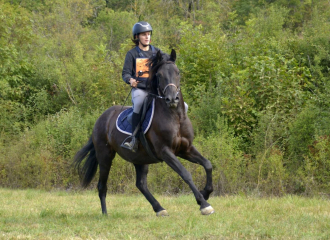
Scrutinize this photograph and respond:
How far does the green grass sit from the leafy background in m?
2.73

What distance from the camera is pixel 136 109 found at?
25.7 feet

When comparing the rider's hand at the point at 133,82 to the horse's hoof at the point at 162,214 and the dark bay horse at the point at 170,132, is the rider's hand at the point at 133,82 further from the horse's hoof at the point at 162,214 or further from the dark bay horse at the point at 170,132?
the horse's hoof at the point at 162,214

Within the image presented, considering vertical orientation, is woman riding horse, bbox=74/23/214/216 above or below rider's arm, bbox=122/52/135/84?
below

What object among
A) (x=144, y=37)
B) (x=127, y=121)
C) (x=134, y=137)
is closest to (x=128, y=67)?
(x=144, y=37)

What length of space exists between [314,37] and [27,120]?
12.5 metres

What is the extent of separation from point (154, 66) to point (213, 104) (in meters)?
6.81

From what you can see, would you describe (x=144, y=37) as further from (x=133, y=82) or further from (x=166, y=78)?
(x=166, y=78)

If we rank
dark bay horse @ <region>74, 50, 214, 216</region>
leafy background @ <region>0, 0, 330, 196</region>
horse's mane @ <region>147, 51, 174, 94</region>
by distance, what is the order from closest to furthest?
dark bay horse @ <region>74, 50, 214, 216</region>, horse's mane @ <region>147, 51, 174, 94</region>, leafy background @ <region>0, 0, 330, 196</region>

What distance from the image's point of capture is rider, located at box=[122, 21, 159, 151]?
25.8 feet

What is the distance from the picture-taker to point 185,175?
23.3ft

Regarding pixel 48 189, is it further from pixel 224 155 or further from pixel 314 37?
pixel 314 37

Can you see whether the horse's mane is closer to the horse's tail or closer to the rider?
the rider

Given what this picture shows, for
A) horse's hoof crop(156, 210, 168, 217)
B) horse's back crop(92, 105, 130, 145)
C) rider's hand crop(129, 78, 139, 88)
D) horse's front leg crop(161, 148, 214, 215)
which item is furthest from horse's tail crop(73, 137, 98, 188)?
horse's front leg crop(161, 148, 214, 215)

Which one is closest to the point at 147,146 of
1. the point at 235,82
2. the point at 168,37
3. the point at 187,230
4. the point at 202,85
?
the point at 187,230
